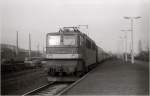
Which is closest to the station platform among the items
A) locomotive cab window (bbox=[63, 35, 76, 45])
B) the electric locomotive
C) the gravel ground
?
the electric locomotive

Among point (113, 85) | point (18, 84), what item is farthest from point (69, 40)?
point (113, 85)

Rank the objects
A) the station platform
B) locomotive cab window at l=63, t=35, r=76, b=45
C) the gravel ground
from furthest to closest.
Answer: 1. locomotive cab window at l=63, t=35, r=76, b=45
2. the gravel ground
3. the station platform

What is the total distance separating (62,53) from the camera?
48.5 feet

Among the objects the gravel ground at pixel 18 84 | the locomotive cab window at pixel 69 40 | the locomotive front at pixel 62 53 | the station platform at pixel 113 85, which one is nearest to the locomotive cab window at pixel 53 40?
the locomotive front at pixel 62 53

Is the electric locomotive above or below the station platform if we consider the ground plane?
above

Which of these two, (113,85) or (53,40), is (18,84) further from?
(113,85)

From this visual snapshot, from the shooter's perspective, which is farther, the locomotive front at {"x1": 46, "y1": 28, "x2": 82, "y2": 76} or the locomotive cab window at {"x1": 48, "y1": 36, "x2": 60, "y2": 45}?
the locomotive cab window at {"x1": 48, "y1": 36, "x2": 60, "y2": 45}

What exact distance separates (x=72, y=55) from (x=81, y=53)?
675 millimetres

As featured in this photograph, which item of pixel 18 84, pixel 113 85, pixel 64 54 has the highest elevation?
pixel 64 54

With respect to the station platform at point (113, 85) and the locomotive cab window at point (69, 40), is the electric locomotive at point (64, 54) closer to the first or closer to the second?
the locomotive cab window at point (69, 40)

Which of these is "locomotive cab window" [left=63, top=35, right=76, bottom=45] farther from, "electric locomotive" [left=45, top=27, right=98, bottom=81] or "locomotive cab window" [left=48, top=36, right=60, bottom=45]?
"locomotive cab window" [left=48, top=36, right=60, bottom=45]

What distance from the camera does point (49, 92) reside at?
11.5 metres

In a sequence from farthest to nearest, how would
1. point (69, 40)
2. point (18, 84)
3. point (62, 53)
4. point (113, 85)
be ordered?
point (69, 40) < point (62, 53) < point (18, 84) < point (113, 85)

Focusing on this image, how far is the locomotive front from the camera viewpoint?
14547 millimetres
